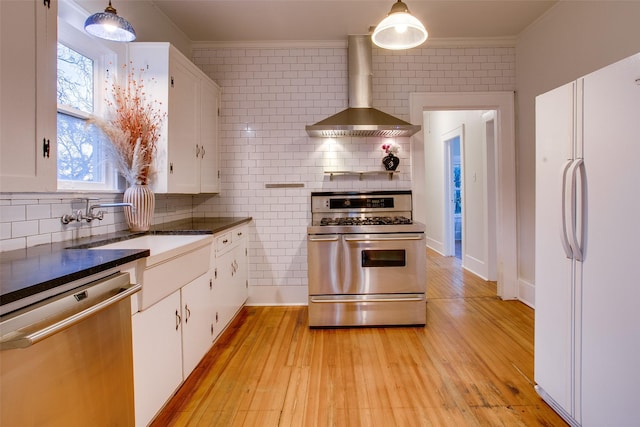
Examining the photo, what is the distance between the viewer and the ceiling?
2.74 meters

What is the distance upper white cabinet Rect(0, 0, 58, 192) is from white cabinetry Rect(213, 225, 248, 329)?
1178mm

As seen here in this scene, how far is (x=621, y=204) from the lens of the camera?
1.30 meters

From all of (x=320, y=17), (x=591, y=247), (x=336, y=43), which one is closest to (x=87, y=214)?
(x=320, y=17)

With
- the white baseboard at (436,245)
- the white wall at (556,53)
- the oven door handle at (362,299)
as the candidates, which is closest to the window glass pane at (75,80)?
the oven door handle at (362,299)

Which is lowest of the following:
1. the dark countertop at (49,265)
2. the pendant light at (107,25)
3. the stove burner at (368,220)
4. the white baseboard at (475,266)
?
the white baseboard at (475,266)

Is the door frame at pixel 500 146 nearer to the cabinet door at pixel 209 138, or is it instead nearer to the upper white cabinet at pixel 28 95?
the cabinet door at pixel 209 138

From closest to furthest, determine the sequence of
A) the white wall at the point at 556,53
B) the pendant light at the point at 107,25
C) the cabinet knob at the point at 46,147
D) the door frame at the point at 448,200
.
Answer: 1. the cabinet knob at the point at 46,147
2. the pendant light at the point at 107,25
3. the white wall at the point at 556,53
4. the door frame at the point at 448,200

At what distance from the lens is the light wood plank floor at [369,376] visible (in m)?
1.70

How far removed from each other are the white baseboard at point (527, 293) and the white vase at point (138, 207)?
357 centimetres

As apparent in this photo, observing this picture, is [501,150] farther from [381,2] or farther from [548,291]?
[548,291]

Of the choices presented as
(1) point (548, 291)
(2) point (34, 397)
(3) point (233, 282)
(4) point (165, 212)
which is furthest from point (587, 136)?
(4) point (165, 212)

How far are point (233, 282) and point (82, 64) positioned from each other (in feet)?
6.25

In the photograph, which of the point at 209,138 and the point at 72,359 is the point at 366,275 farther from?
the point at 72,359

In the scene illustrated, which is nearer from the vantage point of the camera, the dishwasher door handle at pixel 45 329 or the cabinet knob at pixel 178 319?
the dishwasher door handle at pixel 45 329
